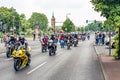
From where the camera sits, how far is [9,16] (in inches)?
4850

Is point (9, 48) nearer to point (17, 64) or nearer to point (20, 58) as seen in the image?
point (20, 58)

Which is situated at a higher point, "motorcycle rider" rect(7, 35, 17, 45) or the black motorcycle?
"motorcycle rider" rect(7, 35, 17, 45)

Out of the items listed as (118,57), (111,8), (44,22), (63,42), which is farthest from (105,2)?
(44,22)

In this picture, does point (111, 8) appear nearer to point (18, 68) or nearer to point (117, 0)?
point (117, 0)

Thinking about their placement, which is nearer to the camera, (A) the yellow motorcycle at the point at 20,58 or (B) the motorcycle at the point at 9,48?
(A) the yellow motorcycle at the point at 20,58

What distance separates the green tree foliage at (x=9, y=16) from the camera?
11956cm

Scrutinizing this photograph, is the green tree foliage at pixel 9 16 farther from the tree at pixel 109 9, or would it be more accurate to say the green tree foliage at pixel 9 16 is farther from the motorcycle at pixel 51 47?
the tree at pixel 109 9

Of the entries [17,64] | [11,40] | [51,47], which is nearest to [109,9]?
[17,64]

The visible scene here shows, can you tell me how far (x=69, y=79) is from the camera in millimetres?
13344

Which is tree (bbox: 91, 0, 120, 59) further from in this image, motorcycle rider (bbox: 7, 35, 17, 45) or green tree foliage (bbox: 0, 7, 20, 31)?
green tree foliage (bbox: 0, 7, 20, 31)

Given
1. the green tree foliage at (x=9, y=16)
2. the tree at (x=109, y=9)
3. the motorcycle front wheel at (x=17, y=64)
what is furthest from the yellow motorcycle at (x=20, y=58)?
the green tree foliage at (x=9, y=16)

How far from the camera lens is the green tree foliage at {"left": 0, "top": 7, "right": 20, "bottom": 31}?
119562 millimetres

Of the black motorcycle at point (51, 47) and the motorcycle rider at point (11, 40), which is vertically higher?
the motorcycle rider at point (11, 40)

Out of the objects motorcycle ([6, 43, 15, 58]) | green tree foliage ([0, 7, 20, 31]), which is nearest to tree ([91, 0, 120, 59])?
motorcycle ([6, 43, 15, 58])
